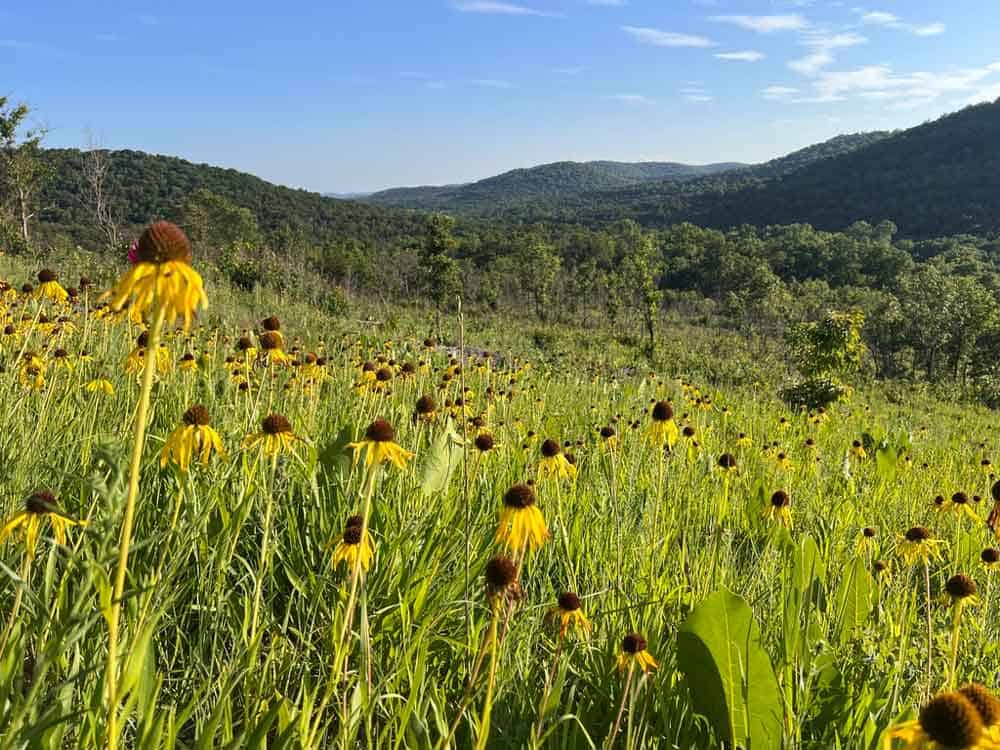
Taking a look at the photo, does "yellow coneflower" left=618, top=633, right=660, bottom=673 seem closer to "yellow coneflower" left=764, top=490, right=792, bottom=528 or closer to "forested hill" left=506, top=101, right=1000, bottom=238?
"yellow coneflower" left=764, top=490, right=792, bottom=528

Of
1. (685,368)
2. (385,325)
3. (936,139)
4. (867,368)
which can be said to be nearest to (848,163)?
(936,139)

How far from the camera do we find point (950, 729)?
0.76m

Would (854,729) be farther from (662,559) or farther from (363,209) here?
(363,209)

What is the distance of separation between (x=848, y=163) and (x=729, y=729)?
155 meters

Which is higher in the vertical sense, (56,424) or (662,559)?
(56,424)

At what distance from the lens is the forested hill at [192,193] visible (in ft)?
216

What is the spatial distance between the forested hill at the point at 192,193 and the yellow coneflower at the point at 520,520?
64.9 metres

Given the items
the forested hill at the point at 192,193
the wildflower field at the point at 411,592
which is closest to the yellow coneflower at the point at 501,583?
the wildflower field at the point at 411,592

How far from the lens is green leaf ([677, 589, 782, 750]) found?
141 cm

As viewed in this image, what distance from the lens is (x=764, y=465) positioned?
4375 mm

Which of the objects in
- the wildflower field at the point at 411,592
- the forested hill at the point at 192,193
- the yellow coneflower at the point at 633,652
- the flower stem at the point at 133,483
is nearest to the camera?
the flower stem at the point at 133,483

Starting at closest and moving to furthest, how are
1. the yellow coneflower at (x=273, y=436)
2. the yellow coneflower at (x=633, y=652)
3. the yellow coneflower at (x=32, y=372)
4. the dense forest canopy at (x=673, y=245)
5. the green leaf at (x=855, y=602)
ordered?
the yellow coneflower at (x=633, y=652)
the yellow coneflower at (x=273, y=436)
the green leaf at (x=855, y=602)
the yellow coneflower at (x=32, y=372)
the dense forest canopy at (x=673, y=245)

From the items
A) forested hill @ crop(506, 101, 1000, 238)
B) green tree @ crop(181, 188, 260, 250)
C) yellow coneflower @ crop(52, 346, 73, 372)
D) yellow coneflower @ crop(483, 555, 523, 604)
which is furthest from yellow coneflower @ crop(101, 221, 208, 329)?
forested hill @ crop(506, 101, 1000, 238)

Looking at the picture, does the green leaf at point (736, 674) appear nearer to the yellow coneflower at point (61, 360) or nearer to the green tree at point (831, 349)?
the yellow coneflower at point (61, 360)
